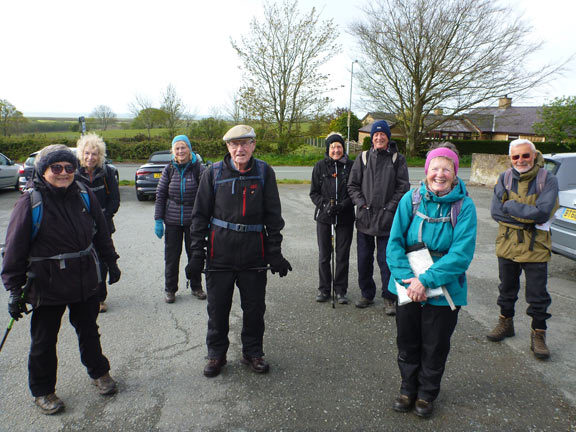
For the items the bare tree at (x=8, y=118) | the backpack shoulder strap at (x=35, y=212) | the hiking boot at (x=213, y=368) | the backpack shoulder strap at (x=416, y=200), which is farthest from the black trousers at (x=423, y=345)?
the bare tree at (x=8, y=118)

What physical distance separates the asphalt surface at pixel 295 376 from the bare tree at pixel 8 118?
104 feet

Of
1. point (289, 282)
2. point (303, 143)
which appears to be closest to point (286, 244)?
point (289, 282)

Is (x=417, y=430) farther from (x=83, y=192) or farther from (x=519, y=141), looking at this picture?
(x=83, y=192)

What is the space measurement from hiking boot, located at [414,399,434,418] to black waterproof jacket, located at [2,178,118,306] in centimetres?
253

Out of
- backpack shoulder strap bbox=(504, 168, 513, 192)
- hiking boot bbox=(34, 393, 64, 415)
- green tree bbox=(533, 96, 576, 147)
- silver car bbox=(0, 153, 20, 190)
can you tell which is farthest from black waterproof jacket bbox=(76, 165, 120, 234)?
green tree bbox=(533, 96, 576, 147)

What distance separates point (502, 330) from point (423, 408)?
166cm

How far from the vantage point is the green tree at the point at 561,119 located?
24.9 m

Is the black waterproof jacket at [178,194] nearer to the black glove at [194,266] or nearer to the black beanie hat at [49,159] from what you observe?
the black glove at [194,266]

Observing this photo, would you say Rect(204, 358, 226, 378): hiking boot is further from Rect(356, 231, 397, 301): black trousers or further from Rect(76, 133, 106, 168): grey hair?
Rect(76, 133, 106, 168): grey hair

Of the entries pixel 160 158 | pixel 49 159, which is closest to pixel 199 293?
pixel 49 159

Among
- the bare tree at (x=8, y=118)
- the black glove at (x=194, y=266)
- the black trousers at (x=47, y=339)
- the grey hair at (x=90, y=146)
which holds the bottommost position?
the black trousers at (x=47, y=339)

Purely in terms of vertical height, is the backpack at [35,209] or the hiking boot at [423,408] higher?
the backpack at [35,209]

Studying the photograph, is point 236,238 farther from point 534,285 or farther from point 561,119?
point 561,119

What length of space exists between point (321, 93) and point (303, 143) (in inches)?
153
